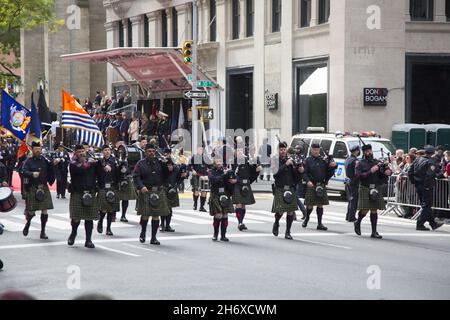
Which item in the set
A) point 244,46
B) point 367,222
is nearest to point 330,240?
point 367,222

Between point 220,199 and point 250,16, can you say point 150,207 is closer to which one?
point 220,199

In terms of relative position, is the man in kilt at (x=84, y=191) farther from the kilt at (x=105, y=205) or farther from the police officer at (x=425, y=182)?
the police officer at (x=425, y=182)

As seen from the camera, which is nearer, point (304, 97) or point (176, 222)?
point (176, 222)

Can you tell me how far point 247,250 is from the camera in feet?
52.4

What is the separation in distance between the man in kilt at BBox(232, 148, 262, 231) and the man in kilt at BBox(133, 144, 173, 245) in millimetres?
2594

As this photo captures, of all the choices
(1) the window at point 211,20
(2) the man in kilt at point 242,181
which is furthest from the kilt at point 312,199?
(1) the window at point 211,20

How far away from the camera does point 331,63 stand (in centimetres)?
3359

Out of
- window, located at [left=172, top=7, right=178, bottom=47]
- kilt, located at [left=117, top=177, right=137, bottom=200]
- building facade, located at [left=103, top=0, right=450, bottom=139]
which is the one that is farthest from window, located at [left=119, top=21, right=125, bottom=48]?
kilt, located at [left=117, top=177, right=137, bottom=200]

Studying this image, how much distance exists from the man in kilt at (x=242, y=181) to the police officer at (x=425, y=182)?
3776 millimetres

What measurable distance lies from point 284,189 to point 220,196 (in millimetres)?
1368

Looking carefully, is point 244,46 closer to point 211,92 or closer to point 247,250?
point 211,92

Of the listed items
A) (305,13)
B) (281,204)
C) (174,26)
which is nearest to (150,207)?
(281,204)
